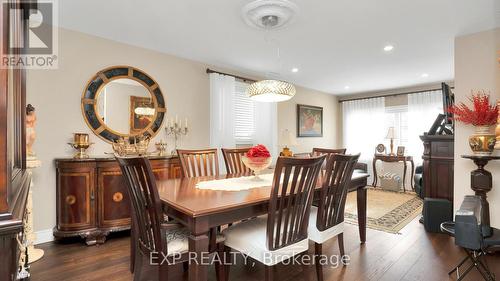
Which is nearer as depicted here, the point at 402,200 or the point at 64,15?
the point at 64,15

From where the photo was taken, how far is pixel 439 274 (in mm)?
2059

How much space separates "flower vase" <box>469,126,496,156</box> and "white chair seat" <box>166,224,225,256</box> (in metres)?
2.69

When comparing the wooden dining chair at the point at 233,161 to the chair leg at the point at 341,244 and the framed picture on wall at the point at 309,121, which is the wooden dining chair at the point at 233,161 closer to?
the chair leg at the point at 341,244

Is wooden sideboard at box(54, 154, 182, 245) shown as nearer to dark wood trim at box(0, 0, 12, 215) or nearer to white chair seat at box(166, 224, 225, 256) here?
white chair seat at box(166, 224, 225, 256)

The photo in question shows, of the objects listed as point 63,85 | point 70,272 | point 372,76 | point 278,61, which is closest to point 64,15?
point 63,85

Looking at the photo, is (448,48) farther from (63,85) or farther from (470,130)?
(63,85)

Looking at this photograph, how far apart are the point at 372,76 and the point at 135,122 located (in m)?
4.26

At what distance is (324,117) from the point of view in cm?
642

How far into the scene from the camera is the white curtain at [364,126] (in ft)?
20.1

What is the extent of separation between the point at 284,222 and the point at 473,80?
2876 mm

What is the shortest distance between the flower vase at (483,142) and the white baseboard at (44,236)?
455cm

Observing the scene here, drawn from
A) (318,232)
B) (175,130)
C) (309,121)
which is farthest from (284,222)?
(309,121)

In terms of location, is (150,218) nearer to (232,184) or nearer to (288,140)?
(232,184)

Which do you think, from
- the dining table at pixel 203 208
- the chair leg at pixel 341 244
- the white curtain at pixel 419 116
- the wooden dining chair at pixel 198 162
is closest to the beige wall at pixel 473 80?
the chair leg at pixel 341 244
